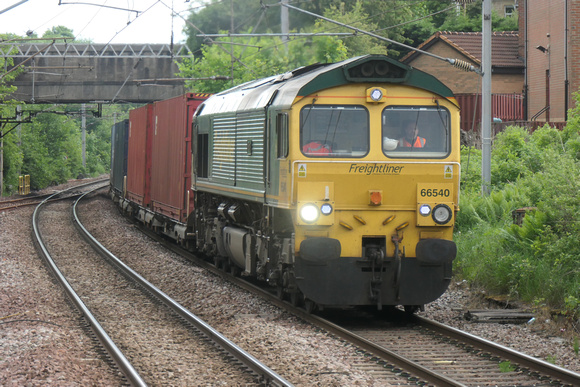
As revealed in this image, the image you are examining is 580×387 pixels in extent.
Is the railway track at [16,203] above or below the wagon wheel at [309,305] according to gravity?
above

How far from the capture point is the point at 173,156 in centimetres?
1955

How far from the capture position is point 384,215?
10.2 metres

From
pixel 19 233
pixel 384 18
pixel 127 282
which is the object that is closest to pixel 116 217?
pixel 19 233

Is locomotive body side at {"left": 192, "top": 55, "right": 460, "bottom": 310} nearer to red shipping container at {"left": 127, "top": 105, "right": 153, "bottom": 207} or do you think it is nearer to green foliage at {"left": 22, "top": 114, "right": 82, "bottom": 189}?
red shipping container at {"left": 127, "top": 105, "right": 153, "bottom": 207}

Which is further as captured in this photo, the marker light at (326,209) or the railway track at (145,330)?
the marker light at (326,209)

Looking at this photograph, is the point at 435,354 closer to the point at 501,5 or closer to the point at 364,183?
the point at 364,183

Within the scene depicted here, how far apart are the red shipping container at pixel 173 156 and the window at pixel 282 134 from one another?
7502 millimetres

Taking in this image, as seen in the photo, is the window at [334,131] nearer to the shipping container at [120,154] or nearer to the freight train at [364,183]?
the freight train at [364,183]

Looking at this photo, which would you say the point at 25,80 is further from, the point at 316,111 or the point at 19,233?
the point at 316,111

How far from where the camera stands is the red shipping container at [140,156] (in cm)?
2352

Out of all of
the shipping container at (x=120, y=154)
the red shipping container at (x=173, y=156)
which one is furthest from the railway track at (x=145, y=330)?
the shipping container at (x=120, y=154)

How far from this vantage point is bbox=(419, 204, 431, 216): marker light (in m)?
10.2

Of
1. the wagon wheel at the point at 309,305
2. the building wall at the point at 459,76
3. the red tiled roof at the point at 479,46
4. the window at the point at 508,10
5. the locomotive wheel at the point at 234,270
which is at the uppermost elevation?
the window at the point at 508,10

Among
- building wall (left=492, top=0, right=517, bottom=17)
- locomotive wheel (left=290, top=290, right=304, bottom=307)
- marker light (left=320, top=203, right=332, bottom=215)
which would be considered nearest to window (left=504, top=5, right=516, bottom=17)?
building wall (left=492, top=0, right=517, bottom=17)
